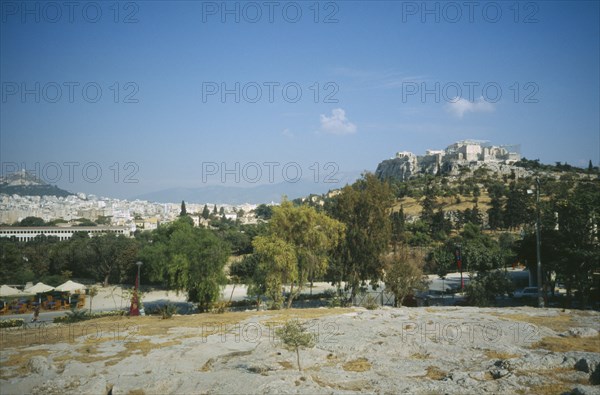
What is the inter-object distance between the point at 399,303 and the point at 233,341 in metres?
18.1

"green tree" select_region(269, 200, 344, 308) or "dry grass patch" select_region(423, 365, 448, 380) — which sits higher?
"green tree" select_region(269, 200, 344, 308)

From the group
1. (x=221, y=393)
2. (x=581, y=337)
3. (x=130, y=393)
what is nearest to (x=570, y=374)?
(x=581, y=337)

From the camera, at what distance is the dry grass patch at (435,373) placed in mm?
15068

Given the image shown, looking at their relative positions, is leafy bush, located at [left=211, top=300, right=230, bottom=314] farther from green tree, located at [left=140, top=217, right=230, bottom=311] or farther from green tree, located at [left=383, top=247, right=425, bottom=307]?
green tree, located at [left=383, top=247, right=425, bottom=307]

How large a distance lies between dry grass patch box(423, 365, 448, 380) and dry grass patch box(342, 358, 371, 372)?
2.24 meters

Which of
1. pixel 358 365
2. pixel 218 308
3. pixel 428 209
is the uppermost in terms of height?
pixel 428 209

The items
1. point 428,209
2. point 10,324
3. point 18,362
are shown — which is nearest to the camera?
point 18,362

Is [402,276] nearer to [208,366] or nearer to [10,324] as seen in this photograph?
[208,366]

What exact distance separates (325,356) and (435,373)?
4505mm

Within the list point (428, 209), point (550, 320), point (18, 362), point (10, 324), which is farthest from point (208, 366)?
point (428, 209)

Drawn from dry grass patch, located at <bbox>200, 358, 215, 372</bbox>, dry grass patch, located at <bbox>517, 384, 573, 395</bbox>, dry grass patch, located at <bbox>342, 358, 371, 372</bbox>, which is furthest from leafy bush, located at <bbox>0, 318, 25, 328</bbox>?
dry grass patch, located at <bbox>517, 384, 573, 395</bbox>

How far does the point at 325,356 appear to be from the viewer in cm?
1773

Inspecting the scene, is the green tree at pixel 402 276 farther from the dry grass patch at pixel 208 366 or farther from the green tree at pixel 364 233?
the dry grass patch at pixel 208 366

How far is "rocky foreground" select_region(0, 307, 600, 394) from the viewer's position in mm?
13680
